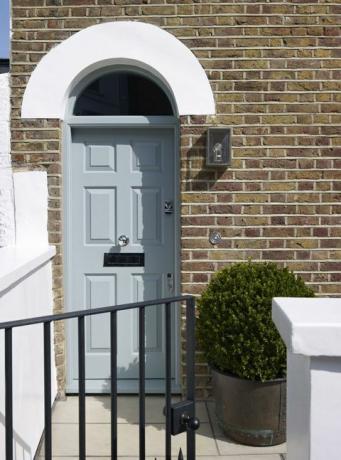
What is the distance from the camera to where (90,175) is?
14.7ft

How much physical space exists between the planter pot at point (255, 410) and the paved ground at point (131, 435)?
0.26ft

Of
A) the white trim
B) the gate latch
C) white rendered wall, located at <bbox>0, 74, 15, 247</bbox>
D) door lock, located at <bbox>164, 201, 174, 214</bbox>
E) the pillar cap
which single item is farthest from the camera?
door lock, located at <bbox>164, 201, 174, 214</bbox>

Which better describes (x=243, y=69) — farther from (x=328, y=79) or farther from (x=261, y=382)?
(x=261, y=382)

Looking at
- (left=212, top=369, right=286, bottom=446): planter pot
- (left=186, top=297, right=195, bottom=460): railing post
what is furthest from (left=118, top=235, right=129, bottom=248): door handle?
(left=186, top=297, right=195, bottom=460): railing post

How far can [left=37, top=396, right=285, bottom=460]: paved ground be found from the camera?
11.6ft

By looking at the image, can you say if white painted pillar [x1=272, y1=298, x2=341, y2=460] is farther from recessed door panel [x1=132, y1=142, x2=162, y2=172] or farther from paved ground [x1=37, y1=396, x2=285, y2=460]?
recessed door panel [x1=132, y1=142, x2=162, y2=172]

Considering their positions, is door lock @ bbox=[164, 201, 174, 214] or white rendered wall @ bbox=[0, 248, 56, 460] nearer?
white rendered wall @ bbox=[0, 248, 56, 460]

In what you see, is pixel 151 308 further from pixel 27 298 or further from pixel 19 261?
pixel 19 261

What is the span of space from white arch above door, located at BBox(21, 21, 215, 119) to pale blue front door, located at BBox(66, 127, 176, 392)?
1.14ft

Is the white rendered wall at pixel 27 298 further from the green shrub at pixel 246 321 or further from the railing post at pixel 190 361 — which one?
the green shrub at pixel 246 321

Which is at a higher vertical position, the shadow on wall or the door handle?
the shadow on wall

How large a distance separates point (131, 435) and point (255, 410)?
91cm

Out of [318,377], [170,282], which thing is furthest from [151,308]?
[318,377]

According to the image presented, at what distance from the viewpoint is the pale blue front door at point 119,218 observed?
176 inches
